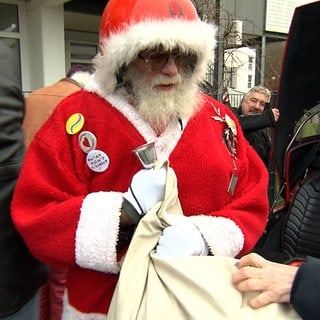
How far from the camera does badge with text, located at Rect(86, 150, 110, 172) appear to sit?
147 centimetres

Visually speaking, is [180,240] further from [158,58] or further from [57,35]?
[57,35]

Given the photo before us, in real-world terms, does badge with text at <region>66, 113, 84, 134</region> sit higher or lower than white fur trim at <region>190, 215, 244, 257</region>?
higher

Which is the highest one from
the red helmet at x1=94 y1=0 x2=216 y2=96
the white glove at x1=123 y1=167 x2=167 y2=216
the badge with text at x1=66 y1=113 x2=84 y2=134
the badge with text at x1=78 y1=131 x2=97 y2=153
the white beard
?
the red helmet at x1=94 y1=0 x2=216 y2=96

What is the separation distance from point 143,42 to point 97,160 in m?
0.43

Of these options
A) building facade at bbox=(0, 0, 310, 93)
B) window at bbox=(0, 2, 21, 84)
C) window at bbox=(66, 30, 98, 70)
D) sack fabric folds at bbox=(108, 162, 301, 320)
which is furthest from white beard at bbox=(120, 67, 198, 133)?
window at bbox=(66, 30, 98, 70)

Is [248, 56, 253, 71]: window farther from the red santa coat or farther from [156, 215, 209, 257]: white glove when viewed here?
[156, 215, 209, 257]: white glove

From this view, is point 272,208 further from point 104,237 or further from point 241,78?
point 241,78

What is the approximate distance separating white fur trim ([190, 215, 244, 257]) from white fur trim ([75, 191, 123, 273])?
285 mm

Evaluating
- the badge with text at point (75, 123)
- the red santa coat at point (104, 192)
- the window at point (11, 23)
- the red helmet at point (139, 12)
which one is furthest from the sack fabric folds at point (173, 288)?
the window at point (11, 23)

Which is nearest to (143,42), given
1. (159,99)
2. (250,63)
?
(159,99)

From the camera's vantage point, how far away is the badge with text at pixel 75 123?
1.48 m

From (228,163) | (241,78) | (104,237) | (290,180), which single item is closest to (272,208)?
(290,180)

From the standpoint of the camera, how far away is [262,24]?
13.1m

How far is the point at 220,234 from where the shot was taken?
1.47m
